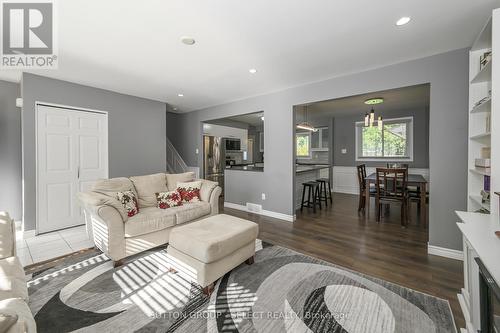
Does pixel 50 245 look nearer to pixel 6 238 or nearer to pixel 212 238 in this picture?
pixel 6 238

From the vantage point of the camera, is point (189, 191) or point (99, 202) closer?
point (99, 202)

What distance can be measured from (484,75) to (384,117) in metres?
4.53

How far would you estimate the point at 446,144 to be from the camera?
265 centimetres

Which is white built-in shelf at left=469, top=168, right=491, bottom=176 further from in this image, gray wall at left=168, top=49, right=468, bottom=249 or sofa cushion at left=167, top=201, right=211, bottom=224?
sofa cushion at left=167, top=201, right=211, bottom=224

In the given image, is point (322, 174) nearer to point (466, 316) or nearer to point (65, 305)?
point (466, 316)

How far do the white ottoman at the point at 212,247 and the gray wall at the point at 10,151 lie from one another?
12.4 feet

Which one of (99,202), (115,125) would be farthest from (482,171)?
(115,125)

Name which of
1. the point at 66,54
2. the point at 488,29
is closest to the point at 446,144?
the point at 488,29

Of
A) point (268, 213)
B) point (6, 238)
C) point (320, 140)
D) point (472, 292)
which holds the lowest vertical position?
point (268, 213)

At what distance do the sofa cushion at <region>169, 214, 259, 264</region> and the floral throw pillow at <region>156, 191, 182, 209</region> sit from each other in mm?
1011

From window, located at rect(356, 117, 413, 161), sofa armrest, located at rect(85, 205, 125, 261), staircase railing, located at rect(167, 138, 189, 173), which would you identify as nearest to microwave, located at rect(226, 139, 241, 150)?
staircase railing, located at rect(167, 138, 189, 173)

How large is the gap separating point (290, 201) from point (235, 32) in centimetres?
303

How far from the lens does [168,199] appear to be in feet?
10.9

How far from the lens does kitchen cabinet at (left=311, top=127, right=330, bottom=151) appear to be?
7.43 meters
